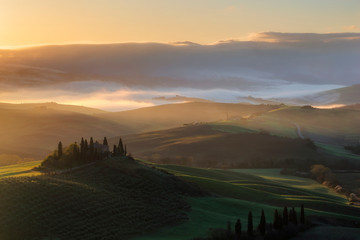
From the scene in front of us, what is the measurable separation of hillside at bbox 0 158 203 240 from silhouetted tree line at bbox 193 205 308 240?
25.8 feet

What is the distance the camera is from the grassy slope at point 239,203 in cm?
5778

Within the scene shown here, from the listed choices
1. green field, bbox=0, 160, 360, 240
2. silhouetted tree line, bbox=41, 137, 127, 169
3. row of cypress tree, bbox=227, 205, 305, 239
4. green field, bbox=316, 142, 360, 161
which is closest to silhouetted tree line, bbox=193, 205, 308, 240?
row of cypress tree, bbox=227, 205, 305, 239

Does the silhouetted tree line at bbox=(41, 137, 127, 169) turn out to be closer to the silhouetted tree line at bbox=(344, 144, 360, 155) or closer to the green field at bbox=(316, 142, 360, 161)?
the green field at bbox=(316, 142, 360, 161)

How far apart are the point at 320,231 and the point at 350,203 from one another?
100 ft

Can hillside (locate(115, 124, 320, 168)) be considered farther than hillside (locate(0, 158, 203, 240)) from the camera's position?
Yes

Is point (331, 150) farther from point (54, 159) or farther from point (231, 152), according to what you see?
point (54, 159)

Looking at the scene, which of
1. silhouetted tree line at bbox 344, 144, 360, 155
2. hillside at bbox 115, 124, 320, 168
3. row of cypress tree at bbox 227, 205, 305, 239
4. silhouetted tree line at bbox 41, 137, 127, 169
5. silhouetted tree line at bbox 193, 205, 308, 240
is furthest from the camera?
silhouetted tree line at bbox 344, 144, 360, 155

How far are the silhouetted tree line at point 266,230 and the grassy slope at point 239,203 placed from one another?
98.5 inches

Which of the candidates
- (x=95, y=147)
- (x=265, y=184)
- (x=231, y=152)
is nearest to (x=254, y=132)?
(x=231, y=152)

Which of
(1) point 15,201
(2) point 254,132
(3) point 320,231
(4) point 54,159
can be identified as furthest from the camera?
(2) point 254,132

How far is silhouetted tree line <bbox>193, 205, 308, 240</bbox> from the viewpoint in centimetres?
5266

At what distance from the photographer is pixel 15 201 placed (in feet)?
184

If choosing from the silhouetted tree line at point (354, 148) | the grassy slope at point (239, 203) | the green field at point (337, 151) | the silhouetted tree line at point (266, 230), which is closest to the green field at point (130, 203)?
the grassy slope at point (239, 203)

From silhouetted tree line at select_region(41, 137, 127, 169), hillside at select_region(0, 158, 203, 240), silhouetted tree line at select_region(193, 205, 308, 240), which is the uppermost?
silhouetted tree line at select_region(41, 137, 127, 169)
